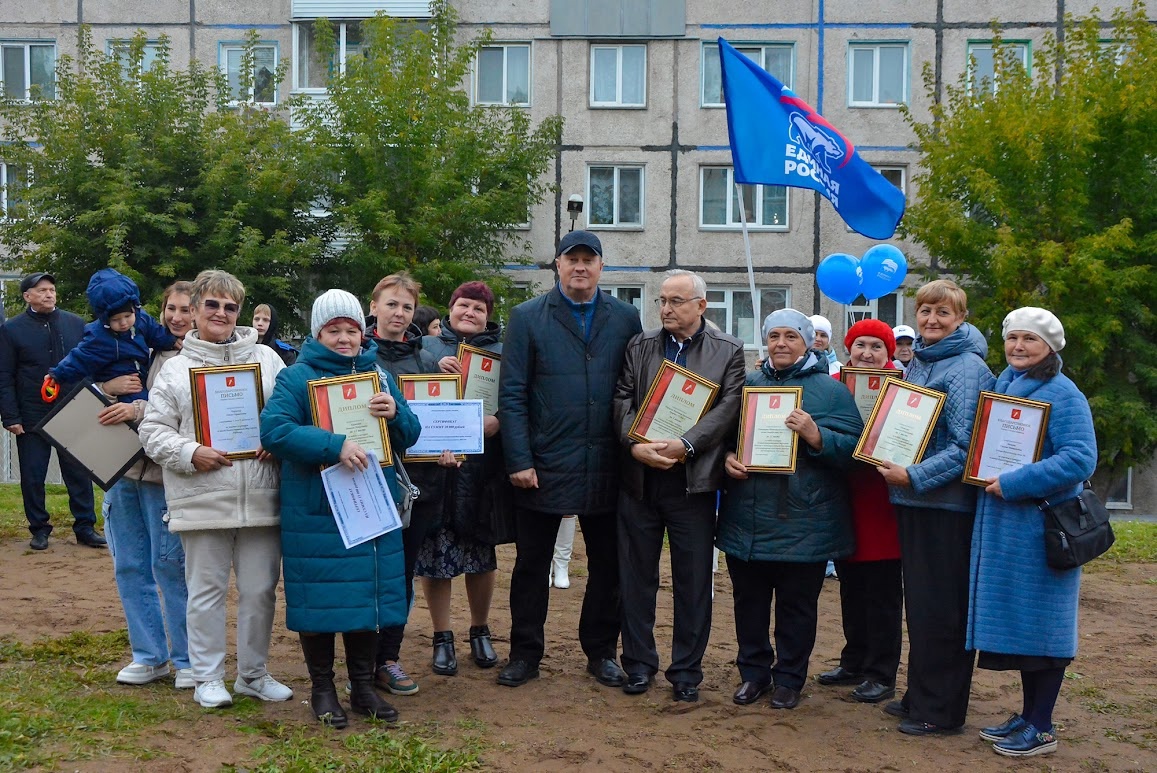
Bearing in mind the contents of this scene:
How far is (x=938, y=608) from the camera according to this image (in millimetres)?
5270

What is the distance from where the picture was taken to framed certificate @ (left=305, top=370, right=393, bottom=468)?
16.7 feet

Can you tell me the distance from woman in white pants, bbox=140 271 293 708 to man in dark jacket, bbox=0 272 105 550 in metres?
4.74

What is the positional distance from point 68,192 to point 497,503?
15.3 metres

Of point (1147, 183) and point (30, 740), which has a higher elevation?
point (1147, 183)

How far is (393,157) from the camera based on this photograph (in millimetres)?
20219

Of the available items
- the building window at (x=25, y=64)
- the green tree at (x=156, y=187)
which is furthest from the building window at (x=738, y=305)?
the building window at (x=25, y=64)

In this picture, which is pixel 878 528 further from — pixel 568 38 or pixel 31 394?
pixel 568 38

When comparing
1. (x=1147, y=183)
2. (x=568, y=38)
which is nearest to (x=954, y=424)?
(x=1147, y=183)

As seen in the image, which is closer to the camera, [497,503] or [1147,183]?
[497,503]

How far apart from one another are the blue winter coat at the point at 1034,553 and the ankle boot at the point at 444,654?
2.75m

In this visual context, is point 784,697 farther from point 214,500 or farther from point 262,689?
point 214,500

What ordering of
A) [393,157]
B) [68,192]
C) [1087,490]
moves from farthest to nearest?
[393,157] → [68,192] → [1087,490]

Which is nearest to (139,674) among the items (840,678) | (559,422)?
(559,422)

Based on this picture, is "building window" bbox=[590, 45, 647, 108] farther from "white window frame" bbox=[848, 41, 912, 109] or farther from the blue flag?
the blue flag
